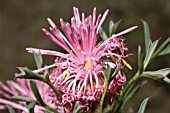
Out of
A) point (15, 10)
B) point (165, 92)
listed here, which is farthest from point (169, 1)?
point (15, 10)

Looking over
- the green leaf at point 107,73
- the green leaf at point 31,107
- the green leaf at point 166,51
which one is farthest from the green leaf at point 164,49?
the green leaf at point 31,107

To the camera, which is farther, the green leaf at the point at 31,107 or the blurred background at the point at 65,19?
the blurred background at the point at 65,19

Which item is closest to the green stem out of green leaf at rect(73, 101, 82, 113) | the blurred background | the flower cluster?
the flower cluster

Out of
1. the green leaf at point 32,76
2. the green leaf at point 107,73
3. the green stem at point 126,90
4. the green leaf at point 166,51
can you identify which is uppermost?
the green leaf at point 32,76

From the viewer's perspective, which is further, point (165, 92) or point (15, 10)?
point (15, 10)

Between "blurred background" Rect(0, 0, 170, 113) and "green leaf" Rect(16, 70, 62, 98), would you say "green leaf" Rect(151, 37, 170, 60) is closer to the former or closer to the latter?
"green leaf" Rect(16, 70, 62, 98)

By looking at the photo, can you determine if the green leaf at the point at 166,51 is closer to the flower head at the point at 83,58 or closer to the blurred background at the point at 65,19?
the flower head at the point at 83,58

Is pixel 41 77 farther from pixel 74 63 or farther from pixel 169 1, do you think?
pixel 169 1
